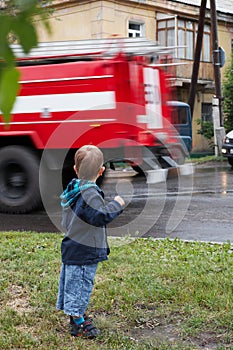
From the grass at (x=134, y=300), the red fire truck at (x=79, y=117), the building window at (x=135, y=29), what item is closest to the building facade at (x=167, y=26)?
the building window at (x=135, y=29)

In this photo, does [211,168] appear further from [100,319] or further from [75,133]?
[100,319]

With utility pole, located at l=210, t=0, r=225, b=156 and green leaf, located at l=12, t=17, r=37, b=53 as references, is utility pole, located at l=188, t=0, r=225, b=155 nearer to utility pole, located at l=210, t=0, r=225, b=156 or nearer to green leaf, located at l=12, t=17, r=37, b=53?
utility pole, located at l=210, t=0, r=225, b=156

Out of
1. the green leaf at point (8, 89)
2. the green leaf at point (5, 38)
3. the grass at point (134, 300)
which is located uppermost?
the green leaf at point (5, 38)

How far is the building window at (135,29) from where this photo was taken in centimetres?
2478

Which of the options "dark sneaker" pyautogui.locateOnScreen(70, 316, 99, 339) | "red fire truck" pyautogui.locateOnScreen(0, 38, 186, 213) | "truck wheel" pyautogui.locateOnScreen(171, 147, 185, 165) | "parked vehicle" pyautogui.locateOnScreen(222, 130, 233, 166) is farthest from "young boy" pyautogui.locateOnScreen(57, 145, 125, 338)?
"parked vehicle" pyautogui.locateOnScreen(222, 130, 233, 166)

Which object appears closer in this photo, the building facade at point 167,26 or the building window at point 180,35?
the building facade at point 167,26

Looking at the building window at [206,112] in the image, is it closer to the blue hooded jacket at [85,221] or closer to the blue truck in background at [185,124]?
the blue truck in background at [185,124]

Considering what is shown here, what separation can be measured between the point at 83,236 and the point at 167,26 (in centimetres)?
2293

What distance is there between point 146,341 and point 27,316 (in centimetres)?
92

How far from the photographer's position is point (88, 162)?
12.3 feet

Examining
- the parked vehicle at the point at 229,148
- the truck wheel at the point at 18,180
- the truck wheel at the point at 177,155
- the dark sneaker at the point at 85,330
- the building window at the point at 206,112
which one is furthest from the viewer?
the building window at the point at 206,112

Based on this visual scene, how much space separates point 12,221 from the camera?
9172 mm

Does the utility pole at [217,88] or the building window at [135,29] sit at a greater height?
the building window at [135,29]

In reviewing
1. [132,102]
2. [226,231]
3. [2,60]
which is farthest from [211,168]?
[2,60]
